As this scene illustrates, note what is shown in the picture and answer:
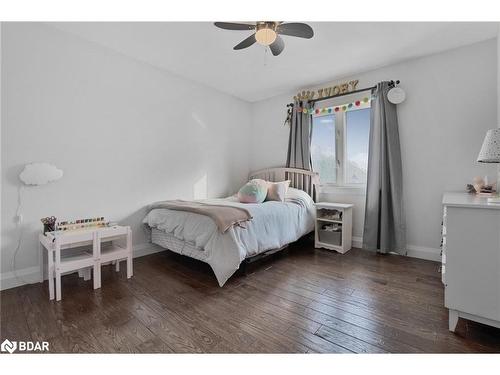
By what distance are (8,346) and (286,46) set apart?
3.27 metres

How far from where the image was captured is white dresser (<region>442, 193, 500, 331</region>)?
53.2 inches

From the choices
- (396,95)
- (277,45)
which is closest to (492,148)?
(396,95)

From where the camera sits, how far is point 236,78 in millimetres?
3471

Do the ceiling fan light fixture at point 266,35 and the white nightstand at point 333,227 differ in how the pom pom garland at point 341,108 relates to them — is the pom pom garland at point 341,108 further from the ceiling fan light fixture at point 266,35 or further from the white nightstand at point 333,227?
the ceiling fan light fixture at point 266,35

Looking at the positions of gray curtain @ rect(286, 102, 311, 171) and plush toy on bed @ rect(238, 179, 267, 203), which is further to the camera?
gray curtain @ rect(286, 102, 311, 171)

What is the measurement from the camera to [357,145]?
3.42m

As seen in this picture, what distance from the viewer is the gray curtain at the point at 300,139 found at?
3.72 meters

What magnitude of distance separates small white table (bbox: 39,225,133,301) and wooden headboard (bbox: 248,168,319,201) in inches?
96.4

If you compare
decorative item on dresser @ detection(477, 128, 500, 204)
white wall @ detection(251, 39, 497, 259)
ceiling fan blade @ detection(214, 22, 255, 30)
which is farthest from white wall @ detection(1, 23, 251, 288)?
decorative item on dresser @ detection(477, 128, 500, 204)

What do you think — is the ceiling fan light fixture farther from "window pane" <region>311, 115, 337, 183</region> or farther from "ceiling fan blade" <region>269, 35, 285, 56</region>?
"window pane" <region>311, 115, 337, 183</region>

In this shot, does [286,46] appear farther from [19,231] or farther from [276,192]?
[19,231]

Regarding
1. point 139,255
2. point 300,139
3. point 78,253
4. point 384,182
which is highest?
point 300,139

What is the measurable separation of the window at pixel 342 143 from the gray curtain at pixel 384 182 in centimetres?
25
